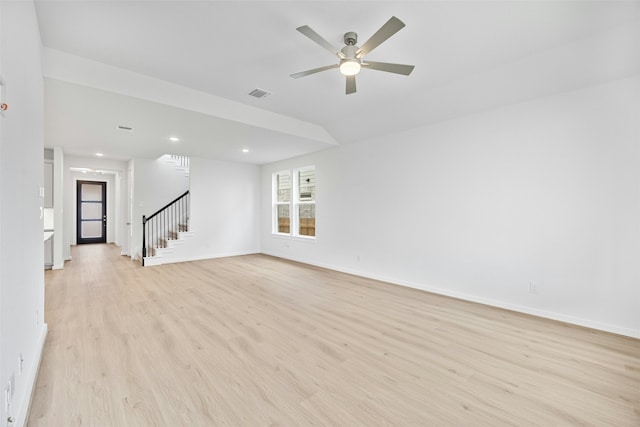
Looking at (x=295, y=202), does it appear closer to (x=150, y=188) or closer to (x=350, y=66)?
(x=150, y=188)

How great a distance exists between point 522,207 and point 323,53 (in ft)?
10.2

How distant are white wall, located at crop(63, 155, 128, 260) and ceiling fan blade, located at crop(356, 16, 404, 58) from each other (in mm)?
8275

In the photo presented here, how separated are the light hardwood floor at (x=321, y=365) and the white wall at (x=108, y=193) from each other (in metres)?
4.86

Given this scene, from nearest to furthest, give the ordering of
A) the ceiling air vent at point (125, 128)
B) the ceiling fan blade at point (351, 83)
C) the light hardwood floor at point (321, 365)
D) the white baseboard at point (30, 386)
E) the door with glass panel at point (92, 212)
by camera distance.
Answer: the white baseboard at point (30, 386)
the light hardwood floor at point (321, 365)
the ceiling fan blade at point (351, 83)
the ceiling air vent at point (125, 128)
the door with glass panel at point (92, 212)

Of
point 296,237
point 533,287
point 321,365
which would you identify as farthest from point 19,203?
point 296,237

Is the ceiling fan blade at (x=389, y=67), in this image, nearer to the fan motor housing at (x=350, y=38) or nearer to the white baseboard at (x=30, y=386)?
the fan motor housing at (x=350, y=38)

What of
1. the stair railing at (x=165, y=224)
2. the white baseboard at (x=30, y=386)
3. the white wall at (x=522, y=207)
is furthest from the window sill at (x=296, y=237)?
the white baseboard at (x=30, y=386)

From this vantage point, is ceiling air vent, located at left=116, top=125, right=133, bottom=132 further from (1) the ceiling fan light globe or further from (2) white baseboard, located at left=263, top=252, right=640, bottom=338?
(2) white baseboard, located at left=263, top=252, right=640, bottom=338

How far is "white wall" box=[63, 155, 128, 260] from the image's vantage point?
723 centimetres

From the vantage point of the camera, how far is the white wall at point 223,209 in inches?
281

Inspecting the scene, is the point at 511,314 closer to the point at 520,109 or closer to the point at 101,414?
the point at 520,109

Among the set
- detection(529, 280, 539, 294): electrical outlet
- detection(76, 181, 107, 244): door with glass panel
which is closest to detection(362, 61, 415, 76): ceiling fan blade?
detection(529, 280, 539, 294): electrical outlet

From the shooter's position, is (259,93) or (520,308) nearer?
(520,308)

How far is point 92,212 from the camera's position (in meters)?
10.0
